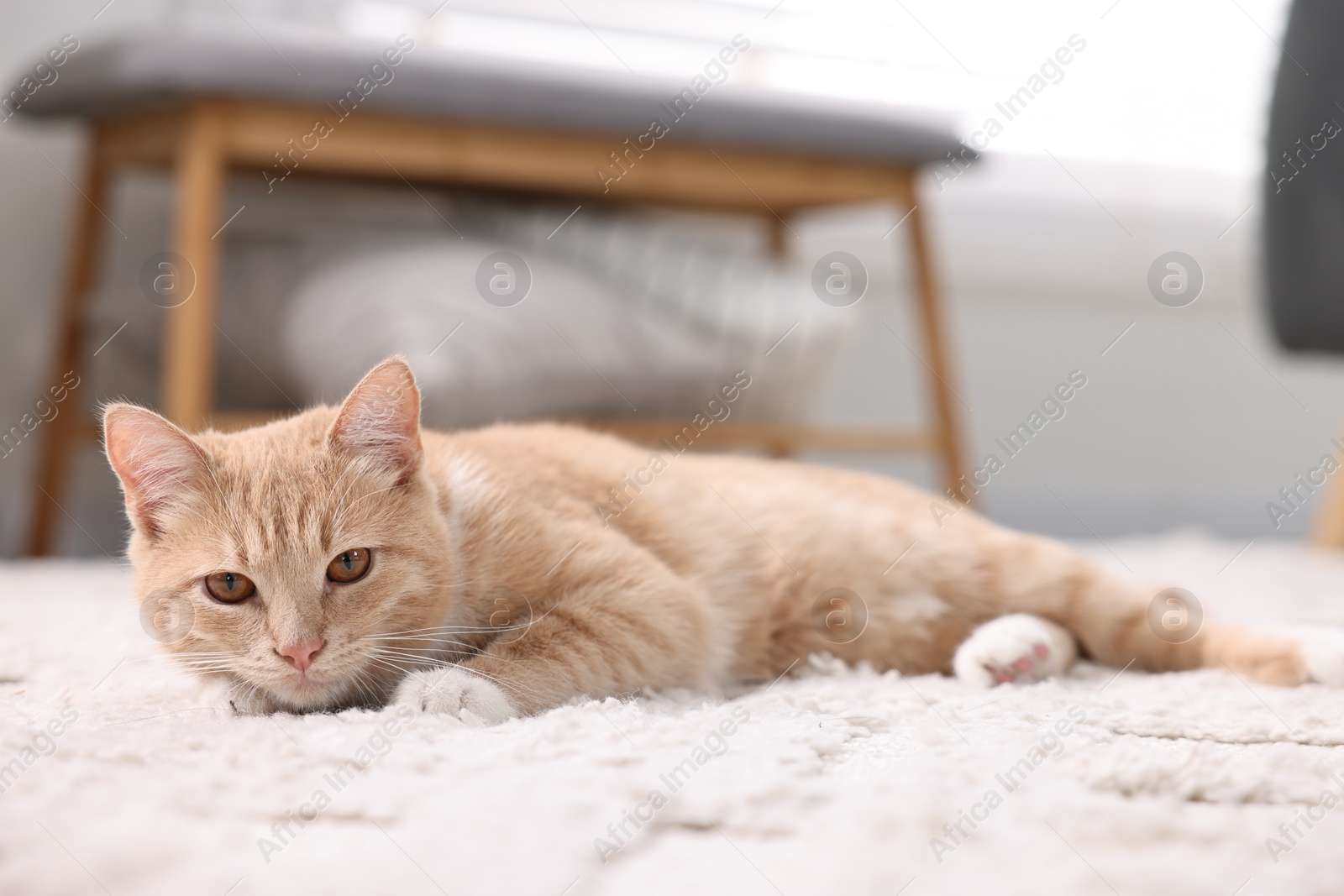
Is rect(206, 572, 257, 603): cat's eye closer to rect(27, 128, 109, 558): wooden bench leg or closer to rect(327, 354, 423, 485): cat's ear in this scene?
rect(327, 354, 423, 485): cat's ear

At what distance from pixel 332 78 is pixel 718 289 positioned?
103cm

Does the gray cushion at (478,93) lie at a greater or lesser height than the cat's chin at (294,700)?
greater

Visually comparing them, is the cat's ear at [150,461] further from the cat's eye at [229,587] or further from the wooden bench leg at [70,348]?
the wooden bench leg at [70,348]

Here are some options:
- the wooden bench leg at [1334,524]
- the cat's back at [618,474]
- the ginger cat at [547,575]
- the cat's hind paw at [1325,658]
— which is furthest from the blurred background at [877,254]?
the cat's hind paw at [1325,658]

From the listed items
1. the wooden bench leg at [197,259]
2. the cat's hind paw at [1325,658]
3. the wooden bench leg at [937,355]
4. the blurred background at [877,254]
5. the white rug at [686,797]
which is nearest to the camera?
the white rug at [686,797]

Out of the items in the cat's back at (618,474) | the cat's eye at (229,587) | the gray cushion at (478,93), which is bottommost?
the cat's eye at (229,587)

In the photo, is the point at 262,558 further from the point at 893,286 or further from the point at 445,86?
the point at 893,286

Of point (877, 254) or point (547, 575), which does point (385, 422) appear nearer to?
point (547, 575)

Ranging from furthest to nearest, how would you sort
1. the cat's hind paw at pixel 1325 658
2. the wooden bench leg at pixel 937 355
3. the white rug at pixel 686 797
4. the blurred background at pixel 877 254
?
the wooden bench leg at pixel 937 355
the blurred background at pixel 877 254
the cat's hind paw at pixel 1325 658
the white rug at pixel 686 797

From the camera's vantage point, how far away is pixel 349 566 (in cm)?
110

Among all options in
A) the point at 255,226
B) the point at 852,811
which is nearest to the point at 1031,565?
the point at 852,811

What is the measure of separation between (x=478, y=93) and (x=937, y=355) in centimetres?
141

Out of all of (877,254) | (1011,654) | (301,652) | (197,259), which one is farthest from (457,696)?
(877,254)

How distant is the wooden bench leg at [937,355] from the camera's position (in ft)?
9.86
